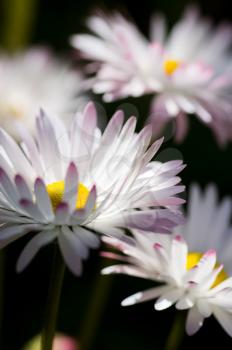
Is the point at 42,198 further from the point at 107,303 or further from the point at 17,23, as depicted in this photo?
the point at 17,23

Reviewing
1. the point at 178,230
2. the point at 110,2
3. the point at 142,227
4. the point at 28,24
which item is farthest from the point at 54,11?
the point at 142,227

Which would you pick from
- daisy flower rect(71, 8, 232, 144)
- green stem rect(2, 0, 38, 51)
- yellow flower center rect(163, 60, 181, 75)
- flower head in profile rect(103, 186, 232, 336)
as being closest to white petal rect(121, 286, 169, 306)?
flower head in profile rect(103, 186, 232, 336)

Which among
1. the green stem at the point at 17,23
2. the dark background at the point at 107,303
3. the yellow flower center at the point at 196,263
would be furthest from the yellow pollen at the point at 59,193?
the green stem at the point at 17,23

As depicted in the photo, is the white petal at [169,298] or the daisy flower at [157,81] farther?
the daisy flower at [157,81]

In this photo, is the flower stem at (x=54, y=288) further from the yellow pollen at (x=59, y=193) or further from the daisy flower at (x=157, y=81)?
the daisy flower at (x=157, y=81)

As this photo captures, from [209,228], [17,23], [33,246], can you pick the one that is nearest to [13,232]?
[33,246]

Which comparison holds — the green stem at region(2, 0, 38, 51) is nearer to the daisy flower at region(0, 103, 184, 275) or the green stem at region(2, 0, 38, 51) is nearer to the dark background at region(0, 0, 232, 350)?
the dark background at region(0, 0, 232, 350)
